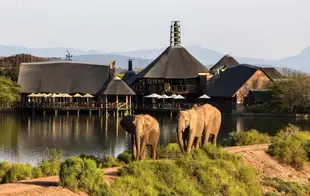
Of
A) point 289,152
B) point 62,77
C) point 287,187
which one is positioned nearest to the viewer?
point 287,187

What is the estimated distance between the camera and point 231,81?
64.5 m

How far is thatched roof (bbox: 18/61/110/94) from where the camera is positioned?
65.7 m

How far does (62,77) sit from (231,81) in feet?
75.9

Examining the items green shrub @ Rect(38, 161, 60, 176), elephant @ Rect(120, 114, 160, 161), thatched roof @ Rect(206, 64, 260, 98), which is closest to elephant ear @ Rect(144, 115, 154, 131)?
elephant @ Rect(120, 114, 160, 161)

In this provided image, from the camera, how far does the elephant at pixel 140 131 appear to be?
53.5ft

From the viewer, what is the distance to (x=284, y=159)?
1973 centimetres

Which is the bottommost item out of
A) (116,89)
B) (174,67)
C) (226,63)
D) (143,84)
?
(116,89)

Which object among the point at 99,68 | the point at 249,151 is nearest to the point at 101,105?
the point at 99,68

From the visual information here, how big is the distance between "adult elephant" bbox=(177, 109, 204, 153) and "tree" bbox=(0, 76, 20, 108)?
155 feet

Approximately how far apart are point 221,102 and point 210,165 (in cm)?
4892

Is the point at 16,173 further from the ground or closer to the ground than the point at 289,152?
closer to the ground

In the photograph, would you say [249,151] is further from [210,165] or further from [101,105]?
[101,105]

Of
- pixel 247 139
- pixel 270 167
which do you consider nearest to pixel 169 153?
pixel 270 167

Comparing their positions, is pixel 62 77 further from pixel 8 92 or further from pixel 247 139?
pixel 247 139
